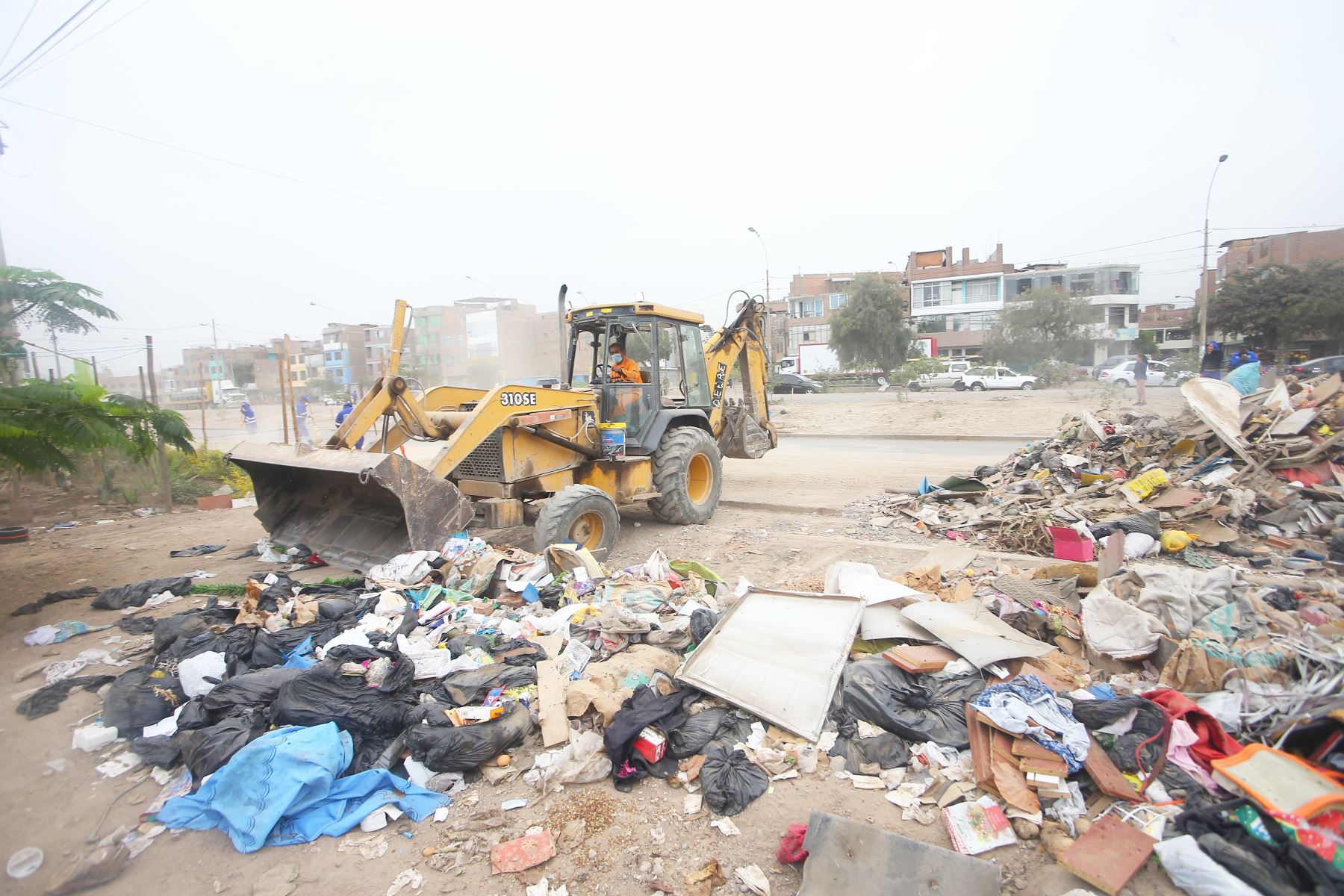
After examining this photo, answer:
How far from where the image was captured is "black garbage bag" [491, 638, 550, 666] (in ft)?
12.9

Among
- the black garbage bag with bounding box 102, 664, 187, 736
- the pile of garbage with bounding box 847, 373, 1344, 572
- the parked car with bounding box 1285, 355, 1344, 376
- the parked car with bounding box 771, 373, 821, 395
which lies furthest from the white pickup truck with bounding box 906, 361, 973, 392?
the black garbage bag with bounding box 102, 664, 187, 736

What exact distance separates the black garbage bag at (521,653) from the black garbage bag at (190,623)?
2.00 m

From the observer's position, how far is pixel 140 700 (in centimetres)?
354

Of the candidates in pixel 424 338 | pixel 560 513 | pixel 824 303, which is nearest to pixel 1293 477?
pixel 560 513

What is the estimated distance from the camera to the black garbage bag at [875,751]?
306 cm

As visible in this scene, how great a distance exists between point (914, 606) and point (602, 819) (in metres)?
2.26

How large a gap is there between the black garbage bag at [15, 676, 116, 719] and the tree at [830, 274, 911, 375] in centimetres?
3690

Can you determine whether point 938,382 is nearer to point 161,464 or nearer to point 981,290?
point 981,290

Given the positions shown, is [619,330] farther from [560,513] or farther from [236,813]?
[236,813]

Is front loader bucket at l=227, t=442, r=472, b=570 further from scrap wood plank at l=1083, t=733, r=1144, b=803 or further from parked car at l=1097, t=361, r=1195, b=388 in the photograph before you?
parked car at l=1097, t=361, r=1195, b=388

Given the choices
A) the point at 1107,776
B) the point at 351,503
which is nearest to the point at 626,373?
the point at 351,503

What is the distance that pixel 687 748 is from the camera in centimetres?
317

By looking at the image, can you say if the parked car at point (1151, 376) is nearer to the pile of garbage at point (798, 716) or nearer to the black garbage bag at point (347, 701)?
the pile of garbage at point (798, 716)

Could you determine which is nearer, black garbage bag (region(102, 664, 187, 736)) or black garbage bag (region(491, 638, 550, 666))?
black garbage bag (region(102, 664, 187, 736))
